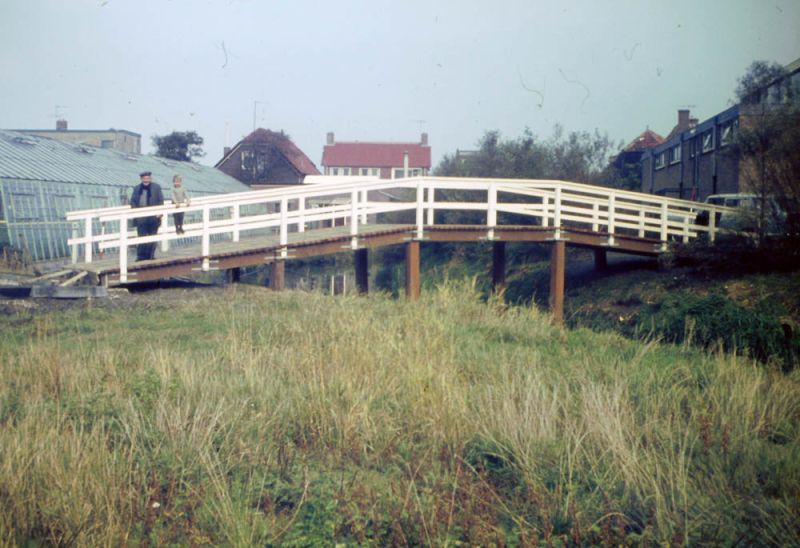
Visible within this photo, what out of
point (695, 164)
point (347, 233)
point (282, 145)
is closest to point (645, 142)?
point (695, 164)

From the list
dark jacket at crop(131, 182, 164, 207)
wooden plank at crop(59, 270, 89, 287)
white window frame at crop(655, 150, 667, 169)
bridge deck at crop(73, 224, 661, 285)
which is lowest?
wooden plank at crop(59, 270, 89, 287)

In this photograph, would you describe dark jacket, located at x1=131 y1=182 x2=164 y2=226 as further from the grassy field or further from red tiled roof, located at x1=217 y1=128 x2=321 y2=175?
red tiled roof, located at x1=217 y1=128 x2=321 y2=175

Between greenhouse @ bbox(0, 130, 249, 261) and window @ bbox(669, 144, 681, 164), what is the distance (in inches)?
974

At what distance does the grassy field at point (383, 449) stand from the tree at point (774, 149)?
10.8 metres

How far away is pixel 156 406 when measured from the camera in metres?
5.52

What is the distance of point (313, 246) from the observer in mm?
16391

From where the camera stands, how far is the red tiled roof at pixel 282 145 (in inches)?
2281

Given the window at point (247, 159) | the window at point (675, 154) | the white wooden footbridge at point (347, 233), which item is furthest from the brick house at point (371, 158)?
the white wooden footbridge at point (347, 233)

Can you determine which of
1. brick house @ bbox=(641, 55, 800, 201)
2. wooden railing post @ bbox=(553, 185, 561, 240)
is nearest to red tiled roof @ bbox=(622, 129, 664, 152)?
brick house @ bbox=(641, 55, 800, 201)

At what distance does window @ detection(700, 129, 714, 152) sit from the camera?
31.4 meters

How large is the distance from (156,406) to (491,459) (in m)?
2.40

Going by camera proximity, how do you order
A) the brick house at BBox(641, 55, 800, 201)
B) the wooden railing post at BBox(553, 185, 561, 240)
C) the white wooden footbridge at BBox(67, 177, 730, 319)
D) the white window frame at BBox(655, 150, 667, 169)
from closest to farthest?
1. the white wooden footbridge at BBox(67, 177, 730, 319)
2. the wooden railing post at BBox(553, 185, 561, 240)
3. the brick house at BBox(641, 55, 800, 201)
4. the white window frame at BBox(655, 150, 667, 169)

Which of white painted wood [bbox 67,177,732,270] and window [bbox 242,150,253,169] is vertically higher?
window [bbox 242,150,253,169]

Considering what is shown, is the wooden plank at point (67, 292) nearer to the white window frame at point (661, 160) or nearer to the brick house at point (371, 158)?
the white window frame at point (661, 160)
